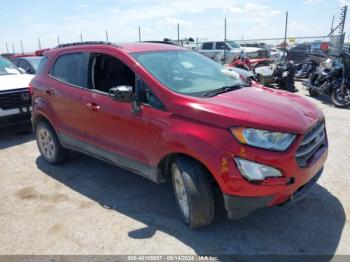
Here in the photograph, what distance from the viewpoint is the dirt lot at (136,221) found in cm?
327

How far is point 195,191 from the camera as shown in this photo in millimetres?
3229

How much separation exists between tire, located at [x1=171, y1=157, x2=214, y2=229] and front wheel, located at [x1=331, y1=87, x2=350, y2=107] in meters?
7.11

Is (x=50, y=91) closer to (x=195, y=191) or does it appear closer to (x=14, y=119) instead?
(x=14, y=119)

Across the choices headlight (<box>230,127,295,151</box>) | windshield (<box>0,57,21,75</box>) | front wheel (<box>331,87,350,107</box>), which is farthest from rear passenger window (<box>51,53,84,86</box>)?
front wheel (<box>331,87,350,107</box>)

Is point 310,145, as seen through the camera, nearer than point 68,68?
Yes

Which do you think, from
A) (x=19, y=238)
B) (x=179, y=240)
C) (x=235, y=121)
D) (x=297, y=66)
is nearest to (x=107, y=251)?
(x=179, y=240)

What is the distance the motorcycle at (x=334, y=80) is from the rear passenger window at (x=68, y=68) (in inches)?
281

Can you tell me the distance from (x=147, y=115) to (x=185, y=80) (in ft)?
2.01

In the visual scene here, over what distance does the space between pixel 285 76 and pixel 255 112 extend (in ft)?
30.3

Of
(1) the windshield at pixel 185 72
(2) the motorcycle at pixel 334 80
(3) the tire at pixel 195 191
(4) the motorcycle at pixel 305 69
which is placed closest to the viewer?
(3) the tire at pixel 195 191

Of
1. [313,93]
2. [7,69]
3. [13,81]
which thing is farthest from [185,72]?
[313,93]

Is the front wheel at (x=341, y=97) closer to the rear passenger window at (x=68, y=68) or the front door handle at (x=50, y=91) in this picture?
the rear passenger window at (x=68, y=68)

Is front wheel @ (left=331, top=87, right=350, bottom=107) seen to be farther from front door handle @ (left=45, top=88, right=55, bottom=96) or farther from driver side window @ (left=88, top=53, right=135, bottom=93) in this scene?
front door handle @ (left=45, top=88, right=55, bottom=96)

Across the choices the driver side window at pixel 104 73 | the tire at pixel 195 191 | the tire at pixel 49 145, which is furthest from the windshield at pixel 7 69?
the tire at pixel 195 191
